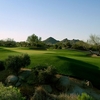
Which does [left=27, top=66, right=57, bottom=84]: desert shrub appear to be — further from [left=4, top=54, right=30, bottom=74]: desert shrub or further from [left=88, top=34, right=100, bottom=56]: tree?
[left=88, top=34, right=100, bottom=56]: tree

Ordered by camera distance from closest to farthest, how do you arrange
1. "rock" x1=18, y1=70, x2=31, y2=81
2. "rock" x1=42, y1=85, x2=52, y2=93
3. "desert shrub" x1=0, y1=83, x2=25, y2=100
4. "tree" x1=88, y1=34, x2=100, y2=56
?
"desert shrub" x1=0, y1=83, x2=25, y2=100 < "rock" x1=42, y1=85, x2=52, y2=93 < "rock" x1=18, y1=70, x2=31, y2=81 < "tree" x1=88, y1=34, x2=100, y2=56

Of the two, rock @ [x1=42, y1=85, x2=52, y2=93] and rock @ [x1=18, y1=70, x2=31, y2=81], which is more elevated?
rock @ [x1=18, y1=70, x2=31, y2=81]

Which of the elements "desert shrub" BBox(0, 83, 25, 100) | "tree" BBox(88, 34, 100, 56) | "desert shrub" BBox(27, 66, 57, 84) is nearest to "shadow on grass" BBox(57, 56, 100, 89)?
"desert shrub" BBox(27, 66, 57, 84)

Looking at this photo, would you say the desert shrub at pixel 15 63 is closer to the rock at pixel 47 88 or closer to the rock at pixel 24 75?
the rock at pixel 24 75

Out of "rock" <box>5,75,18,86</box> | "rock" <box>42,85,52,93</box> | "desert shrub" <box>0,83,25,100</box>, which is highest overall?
"desert shrub" <box>0,83,25,100</box>

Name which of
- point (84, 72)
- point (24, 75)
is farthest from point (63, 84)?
point (84, 72)

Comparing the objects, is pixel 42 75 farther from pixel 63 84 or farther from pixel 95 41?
pixel 95 41

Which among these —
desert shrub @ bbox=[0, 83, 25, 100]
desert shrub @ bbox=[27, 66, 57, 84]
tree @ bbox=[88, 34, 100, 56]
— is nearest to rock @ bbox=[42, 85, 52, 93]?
desert shrub @ bbox=[27, 66, 57, 84]

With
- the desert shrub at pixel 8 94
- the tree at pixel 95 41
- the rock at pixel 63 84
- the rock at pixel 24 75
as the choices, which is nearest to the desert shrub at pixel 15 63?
the rock at pixel 24 75

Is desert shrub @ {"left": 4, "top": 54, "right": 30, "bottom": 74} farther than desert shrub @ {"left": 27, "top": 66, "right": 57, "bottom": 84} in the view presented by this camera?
Yes

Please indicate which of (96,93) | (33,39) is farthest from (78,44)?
(96,93)

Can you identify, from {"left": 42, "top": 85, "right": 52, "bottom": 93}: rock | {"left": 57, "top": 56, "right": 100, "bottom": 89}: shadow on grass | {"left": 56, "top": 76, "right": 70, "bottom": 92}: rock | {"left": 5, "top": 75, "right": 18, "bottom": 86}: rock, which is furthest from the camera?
{"left": 57, "top": 56, "right": 100, "bottom": 89}: shadow on grass

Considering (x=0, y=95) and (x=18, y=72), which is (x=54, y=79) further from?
(x=0, y=95)

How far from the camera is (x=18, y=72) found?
1997cm
